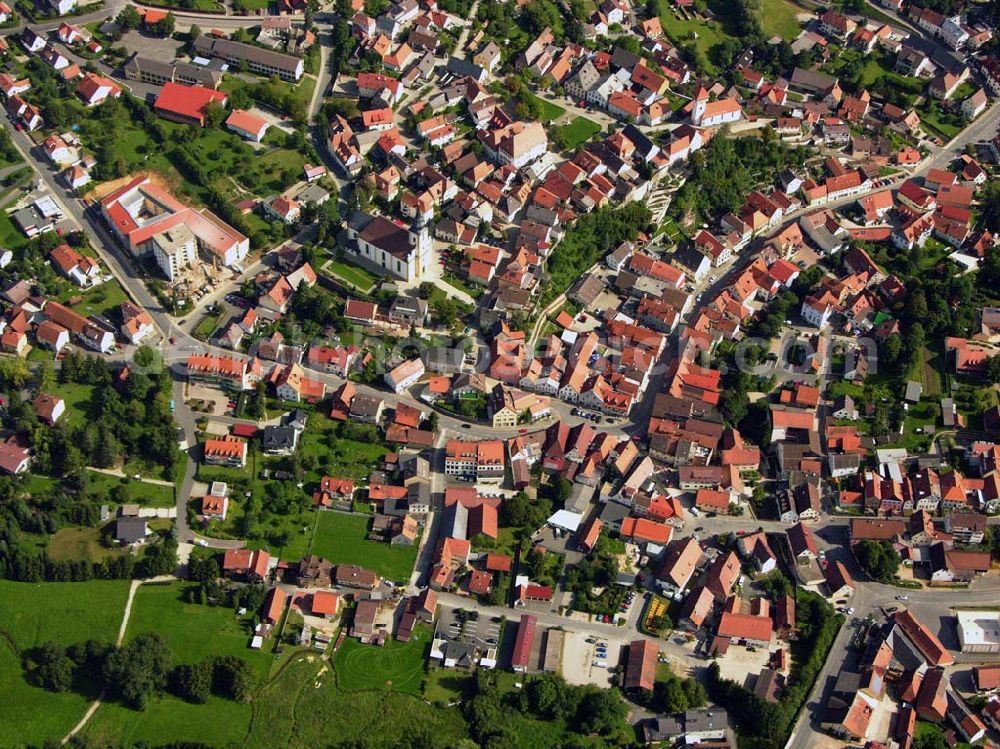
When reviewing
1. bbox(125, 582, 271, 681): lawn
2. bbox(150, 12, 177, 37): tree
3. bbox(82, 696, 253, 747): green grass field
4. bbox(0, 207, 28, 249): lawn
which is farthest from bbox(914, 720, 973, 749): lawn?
bbox(150, 12, 177, 37): tree

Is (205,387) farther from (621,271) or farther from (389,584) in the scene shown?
(621,271)

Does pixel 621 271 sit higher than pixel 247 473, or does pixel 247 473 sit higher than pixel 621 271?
pixel 621 271

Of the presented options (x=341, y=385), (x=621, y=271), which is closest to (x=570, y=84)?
(x=621, y=271)

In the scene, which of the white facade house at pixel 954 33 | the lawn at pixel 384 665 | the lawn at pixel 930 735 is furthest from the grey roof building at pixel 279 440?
the white facade house at pixel 954 33

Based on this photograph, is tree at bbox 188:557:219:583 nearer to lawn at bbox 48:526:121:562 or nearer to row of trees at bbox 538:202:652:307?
lawn at bbox 48:526:121:562

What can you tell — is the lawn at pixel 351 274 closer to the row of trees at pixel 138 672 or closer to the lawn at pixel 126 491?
the lawn at pixel 126 491

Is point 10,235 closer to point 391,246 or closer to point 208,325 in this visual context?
point 208,325
